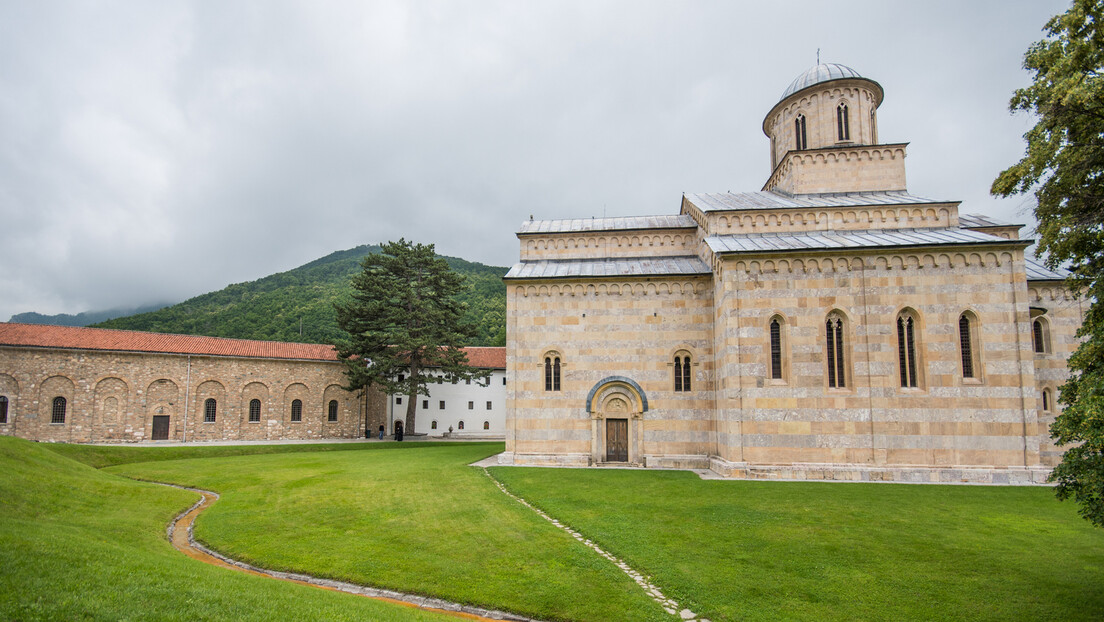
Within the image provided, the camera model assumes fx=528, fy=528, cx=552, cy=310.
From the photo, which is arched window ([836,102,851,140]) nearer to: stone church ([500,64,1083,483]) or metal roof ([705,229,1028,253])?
stone church ([500,64,1083,483])

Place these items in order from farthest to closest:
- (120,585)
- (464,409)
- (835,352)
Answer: (464,409)
(835,352)
(120,585)

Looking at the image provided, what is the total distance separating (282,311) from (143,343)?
2414 centimetres

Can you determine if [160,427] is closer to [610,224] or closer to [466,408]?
[466,408]

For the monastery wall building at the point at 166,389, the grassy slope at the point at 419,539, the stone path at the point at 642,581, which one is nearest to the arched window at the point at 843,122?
the grassy slope at the point at 419,539

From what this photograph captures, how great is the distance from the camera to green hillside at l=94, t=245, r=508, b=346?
4881 cm

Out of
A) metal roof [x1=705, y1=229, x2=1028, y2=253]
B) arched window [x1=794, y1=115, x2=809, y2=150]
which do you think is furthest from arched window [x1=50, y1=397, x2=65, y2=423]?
arched window [x1=794, y1=115, x2=809, y2=150]

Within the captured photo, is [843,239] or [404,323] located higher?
[843,239]

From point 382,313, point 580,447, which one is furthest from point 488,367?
point 580,447

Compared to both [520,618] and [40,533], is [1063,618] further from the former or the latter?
[40,533]

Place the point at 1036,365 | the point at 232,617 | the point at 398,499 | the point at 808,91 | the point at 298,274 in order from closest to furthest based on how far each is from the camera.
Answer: the point at 232,617
the point at 398,499
the point at 1036,365
the point at 808,91
the point at 298,274

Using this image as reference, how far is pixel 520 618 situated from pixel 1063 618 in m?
7.02

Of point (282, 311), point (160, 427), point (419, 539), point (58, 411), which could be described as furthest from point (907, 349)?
point (282, 311)

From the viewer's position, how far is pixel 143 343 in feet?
101

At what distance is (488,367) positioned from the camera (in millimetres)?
40656
